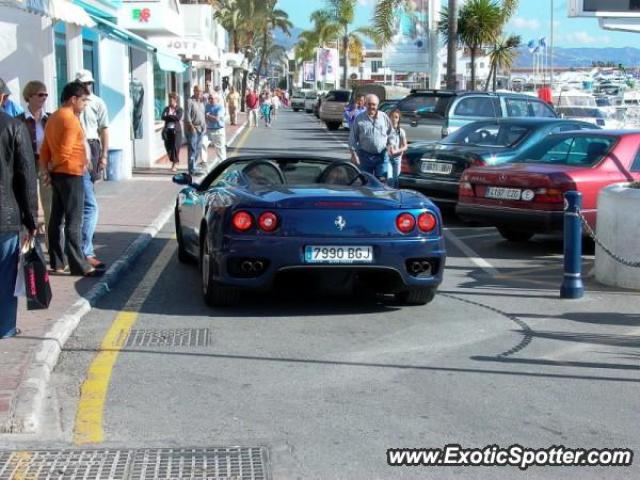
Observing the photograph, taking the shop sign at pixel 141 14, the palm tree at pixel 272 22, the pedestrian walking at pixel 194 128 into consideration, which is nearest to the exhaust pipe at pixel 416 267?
the pedestrian walking at pixel 194 128

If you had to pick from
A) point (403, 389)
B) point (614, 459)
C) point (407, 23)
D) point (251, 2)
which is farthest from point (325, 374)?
point (251, 2)

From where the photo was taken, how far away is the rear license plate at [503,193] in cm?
1109

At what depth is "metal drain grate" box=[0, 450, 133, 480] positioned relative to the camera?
445 centimetres

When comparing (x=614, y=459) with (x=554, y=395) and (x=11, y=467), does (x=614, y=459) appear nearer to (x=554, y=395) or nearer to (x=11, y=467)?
(x=554, y=395)

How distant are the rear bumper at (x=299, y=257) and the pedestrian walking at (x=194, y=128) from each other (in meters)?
13.5

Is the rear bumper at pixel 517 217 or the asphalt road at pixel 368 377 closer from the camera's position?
the asphalt road at pixel 368 377

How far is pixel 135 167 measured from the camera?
23156mm

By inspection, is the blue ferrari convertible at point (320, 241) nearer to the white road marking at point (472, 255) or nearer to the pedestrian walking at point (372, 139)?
the white road marking at point (472, 255)

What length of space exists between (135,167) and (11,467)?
19.0 metres

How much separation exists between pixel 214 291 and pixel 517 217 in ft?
14.3

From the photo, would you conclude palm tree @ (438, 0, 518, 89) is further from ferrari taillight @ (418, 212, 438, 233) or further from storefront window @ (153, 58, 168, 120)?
ferrari taillight @ (418, 212, 438, 233)

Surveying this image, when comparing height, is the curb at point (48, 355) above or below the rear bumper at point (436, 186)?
below

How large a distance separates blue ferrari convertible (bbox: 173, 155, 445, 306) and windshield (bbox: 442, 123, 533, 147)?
5.94 meters
